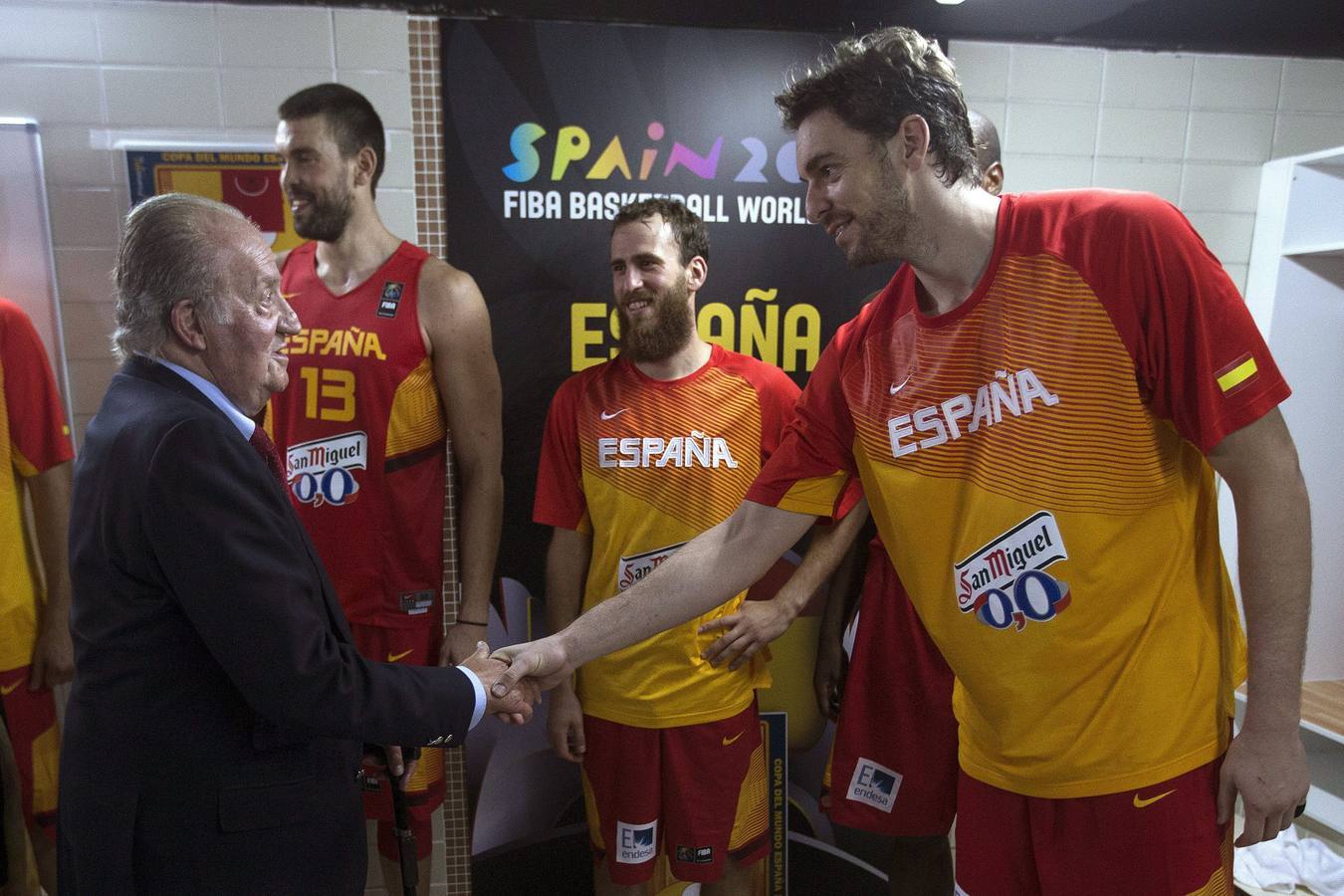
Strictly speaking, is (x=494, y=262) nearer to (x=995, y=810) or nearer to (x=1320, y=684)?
(x=995, y=810)

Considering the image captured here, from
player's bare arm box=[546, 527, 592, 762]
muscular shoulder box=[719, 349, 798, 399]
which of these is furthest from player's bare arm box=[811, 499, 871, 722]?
player's bare arm box=[546, 527, 592, 762]

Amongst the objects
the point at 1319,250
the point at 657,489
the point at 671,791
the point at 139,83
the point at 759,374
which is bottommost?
the point at 671,791

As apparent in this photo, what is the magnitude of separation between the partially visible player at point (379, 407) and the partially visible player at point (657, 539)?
216mm

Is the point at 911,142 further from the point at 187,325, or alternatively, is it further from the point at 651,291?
the point at 187,325

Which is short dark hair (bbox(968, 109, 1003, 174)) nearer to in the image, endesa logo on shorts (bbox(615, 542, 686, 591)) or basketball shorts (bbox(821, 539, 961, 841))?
basketball shorts (bbox(821, 539, 961, 841))

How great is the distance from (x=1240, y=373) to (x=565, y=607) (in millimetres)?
1488

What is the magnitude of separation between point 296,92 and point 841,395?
5.27ft

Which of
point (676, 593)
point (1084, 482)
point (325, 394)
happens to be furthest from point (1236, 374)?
point (325, 394)

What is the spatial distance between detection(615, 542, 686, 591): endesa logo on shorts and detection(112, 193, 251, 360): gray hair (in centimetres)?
104

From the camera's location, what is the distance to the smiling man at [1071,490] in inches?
44.9

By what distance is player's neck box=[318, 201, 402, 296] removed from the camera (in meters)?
2.10

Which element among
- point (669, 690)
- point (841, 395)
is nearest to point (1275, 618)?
point (841, 395)

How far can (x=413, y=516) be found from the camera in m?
2.09

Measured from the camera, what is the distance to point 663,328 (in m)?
2.03
